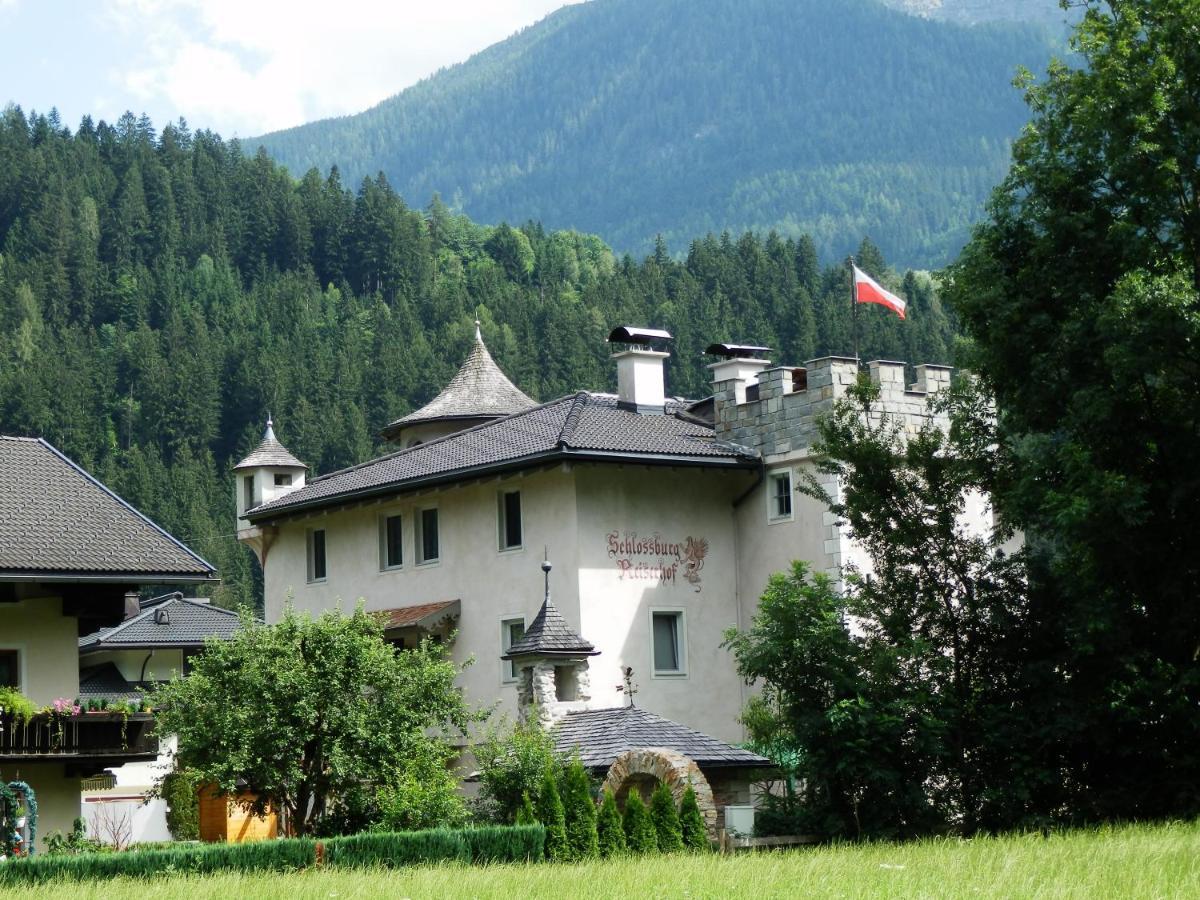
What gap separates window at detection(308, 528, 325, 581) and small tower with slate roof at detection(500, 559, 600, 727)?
43.5 ft

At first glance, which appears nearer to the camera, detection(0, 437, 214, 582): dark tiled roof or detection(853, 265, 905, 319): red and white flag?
detection(0, 437, 214, 582): dark tiled roof

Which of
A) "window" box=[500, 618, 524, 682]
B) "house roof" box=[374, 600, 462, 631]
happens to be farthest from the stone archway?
"house roof" box=[374, 600, 462, 631]

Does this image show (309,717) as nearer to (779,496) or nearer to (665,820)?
(665,820)

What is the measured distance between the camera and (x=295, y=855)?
2614 centimetres

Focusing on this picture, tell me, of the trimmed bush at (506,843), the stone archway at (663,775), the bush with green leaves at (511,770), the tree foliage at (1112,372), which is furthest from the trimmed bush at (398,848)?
the tree foliage at (1112,372)

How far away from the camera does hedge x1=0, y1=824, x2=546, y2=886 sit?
24906 millimetres

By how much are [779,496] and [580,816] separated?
46.3 feet

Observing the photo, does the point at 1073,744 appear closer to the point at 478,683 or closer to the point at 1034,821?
the point at 1034,821

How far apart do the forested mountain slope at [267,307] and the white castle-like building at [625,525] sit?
6643 centimetres

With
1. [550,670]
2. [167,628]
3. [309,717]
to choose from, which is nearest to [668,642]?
[550,670]

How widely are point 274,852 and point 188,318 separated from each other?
128 metres

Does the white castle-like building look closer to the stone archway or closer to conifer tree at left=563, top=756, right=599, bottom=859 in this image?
the stone archway

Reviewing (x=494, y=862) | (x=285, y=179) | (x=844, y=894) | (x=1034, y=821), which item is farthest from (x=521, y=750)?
(x=285, y=179)

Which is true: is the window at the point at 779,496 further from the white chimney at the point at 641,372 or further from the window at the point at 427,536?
the window at the point at 427,536
